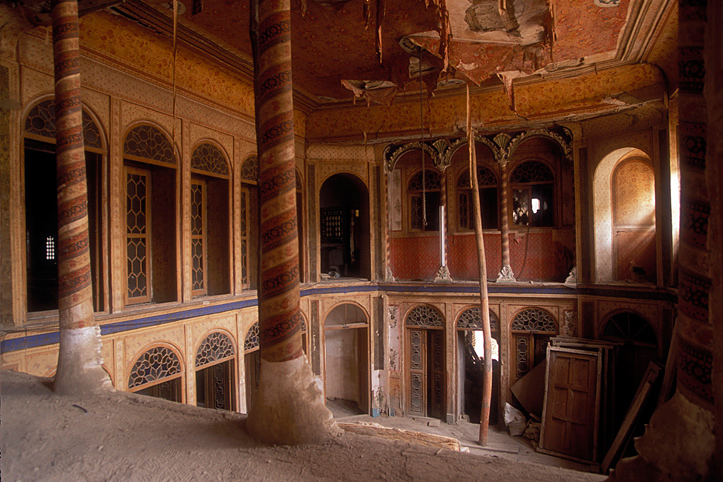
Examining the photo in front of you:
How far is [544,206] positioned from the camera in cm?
929

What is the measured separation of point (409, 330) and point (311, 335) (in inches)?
89.8

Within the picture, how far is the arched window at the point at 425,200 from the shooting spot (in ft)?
32.6

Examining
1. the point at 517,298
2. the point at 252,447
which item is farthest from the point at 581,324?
the point at 252,447

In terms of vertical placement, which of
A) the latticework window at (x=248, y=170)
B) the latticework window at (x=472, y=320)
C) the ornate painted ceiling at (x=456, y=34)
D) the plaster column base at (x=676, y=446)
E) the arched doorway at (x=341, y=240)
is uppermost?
the ornate painted ceiling at (x=456, y=34)

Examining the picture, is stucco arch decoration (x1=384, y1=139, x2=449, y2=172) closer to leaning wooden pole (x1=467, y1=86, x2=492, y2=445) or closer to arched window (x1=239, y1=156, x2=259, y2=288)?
leaning wooden pole (x1=467, y1=86, x2=492, y2=445)

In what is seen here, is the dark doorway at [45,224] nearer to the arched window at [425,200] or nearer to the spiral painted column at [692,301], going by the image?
the spiral painted column at [692,301]

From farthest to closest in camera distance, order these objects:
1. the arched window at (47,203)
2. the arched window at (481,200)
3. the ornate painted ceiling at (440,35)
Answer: the arched window at (481,200) < the ornate painted ceiling at (440,35) < the arched window at (47,203)

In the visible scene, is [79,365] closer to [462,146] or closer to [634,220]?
[462,146]

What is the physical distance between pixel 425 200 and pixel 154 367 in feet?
22.4

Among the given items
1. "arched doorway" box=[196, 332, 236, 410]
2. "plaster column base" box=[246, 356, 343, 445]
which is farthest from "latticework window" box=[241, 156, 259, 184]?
"plaster column base" box=[246, 356, 343, 445]

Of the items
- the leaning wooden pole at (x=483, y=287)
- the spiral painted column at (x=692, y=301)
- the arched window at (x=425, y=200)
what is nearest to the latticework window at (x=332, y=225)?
the arched window at (x=425, y=200)

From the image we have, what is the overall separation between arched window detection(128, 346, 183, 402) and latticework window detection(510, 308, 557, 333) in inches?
254

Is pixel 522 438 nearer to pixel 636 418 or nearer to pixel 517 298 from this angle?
pixel 636 418

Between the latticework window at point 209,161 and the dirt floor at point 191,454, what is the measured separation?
14.4 feet
